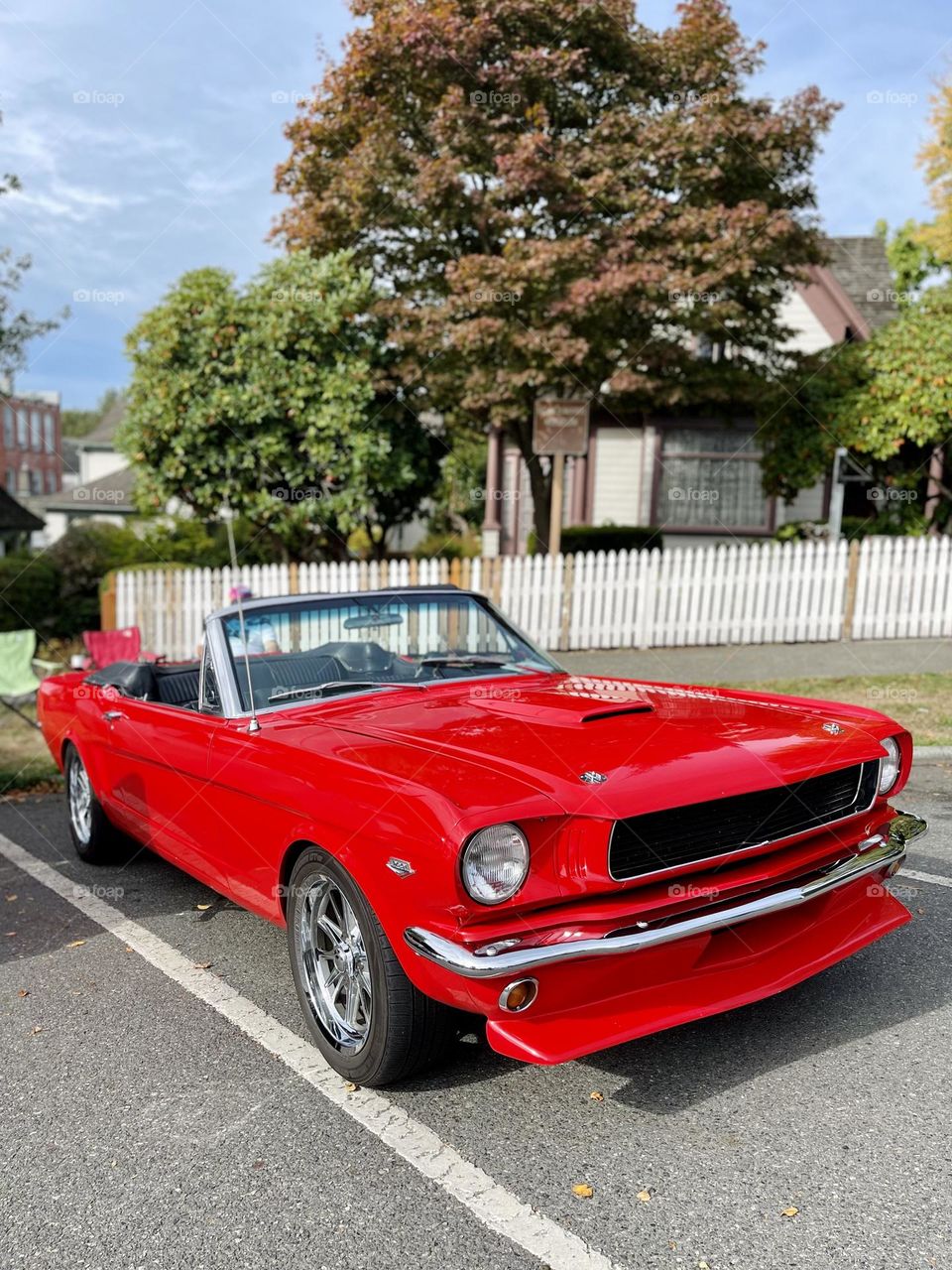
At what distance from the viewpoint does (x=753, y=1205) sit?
8.34ft

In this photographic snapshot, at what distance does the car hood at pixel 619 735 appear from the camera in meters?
2.99

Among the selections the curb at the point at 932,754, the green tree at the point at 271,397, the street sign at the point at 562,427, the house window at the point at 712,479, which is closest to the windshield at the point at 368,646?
the curb at the point at 932,754

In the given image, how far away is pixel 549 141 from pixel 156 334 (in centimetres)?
543

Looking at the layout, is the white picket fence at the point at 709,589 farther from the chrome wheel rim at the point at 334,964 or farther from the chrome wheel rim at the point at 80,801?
the chrome wheel rim at the point at 334,964

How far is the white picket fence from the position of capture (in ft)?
42.2

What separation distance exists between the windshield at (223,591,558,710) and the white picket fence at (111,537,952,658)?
781 centimetres

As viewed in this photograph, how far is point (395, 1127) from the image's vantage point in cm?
296

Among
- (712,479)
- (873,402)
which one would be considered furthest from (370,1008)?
(712,479)

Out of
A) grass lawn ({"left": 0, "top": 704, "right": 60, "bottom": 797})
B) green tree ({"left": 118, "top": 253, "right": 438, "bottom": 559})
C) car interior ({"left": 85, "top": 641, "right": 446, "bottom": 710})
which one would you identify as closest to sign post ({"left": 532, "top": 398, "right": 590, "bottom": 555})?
green tree ({"left": 118, "top": 253, "right": 438, "bottom": 559})

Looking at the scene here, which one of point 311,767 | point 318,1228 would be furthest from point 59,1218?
point 311,767

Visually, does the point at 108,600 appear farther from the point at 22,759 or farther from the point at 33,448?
the point at 33,448

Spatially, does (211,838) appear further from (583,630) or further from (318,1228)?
(583,630)

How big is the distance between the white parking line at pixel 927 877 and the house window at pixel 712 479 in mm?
15005

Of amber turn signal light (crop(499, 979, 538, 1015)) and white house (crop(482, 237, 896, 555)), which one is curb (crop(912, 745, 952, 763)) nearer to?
amber turn signal light (crop(499, 979, 538, 1015))
